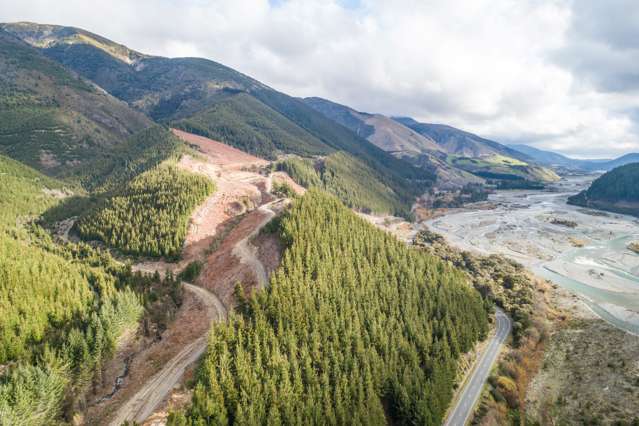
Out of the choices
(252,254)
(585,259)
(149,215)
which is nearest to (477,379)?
(252,254)

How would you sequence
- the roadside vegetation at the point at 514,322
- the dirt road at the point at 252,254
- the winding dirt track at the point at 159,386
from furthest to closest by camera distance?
the dirt road at the point at 252,254 < the roadside vegetation at the point at 514,322 < the winding dirt track at the point at 159,386

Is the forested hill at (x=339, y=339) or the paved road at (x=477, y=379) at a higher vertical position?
the forested hill at (x=339, y=339)

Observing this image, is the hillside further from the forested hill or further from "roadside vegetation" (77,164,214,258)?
the forested hill

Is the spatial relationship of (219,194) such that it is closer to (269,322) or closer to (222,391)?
(269,322)

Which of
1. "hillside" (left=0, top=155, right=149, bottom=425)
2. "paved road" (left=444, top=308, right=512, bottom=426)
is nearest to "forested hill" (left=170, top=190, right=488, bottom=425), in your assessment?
"paved road" (left=444, top=308, right=512, bottom=426)

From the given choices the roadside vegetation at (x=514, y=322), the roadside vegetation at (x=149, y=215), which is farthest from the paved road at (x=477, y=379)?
the roadside vegetation at (x=149, y=215)

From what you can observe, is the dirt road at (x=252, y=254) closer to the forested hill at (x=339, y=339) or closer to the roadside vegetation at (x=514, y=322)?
the forested hill at (x=339, y=339)

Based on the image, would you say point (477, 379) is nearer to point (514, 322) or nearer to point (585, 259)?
point (514, 322)
